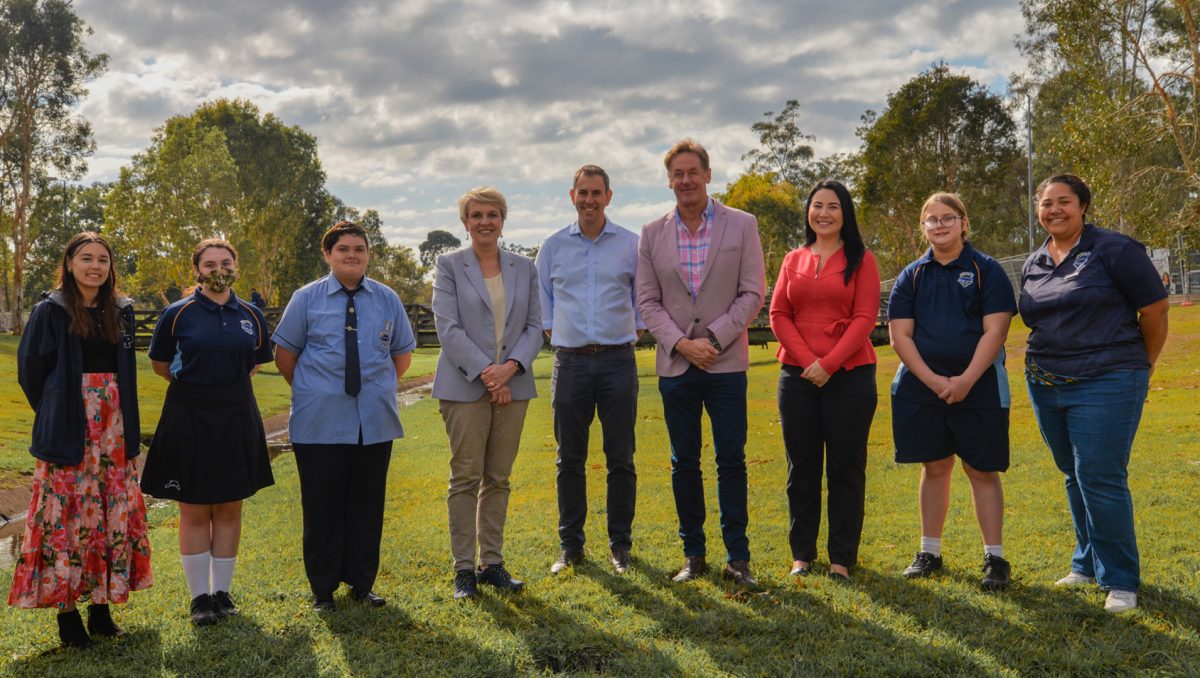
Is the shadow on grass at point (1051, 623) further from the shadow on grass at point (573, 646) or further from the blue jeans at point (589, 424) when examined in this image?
the blue jeans at point (589, 424)

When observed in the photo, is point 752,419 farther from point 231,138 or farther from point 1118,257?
point 231,138

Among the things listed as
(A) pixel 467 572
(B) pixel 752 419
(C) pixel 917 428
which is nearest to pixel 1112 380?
(C) pixel 917 428

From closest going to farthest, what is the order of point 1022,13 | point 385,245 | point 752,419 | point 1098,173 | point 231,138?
point 752,419 → point 1098,173 → point 1022,13 → point 231,138 → point 385,245

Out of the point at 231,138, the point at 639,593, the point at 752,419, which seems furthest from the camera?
the point at 231,138

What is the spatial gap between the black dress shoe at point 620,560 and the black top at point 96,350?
10.1 ft

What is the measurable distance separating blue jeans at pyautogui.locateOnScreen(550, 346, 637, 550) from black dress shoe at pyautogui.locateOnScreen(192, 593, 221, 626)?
207 cm

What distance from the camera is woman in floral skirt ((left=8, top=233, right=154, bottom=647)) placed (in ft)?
14.5

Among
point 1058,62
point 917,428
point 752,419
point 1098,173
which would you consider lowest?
point 752,419

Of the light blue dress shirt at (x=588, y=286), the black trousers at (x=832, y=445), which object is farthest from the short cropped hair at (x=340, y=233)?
the black trousers at (x=832, y=445)

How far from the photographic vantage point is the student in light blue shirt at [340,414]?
16.3 ft

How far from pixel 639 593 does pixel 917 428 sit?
186 centimetres

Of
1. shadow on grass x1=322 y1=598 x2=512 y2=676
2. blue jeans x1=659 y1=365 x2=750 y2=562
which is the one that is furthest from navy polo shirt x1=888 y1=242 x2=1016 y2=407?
shadow on grass x1=322 y1=598 x2=512 y2=676

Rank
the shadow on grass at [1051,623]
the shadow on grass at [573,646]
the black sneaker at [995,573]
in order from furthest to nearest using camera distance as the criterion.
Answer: the black sneaker at [995,573]
the shadow on grass at [573,646]
the shadow on grass at [1051,623]

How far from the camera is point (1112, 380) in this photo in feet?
15.1
